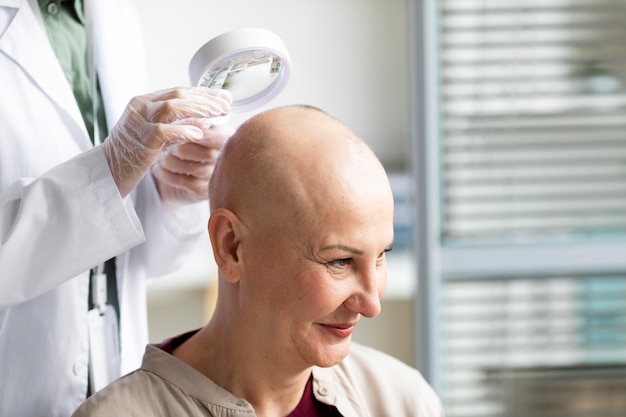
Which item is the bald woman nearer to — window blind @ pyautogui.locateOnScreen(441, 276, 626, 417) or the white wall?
window blind @ pyautogui.locateOnScreen(441, 276, 626, 417)

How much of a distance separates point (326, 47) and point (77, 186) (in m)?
2.76

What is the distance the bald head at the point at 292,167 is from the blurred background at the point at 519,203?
122 cm

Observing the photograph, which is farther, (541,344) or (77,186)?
(541,344)

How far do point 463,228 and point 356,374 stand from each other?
3.77ft

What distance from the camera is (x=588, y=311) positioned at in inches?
94.3

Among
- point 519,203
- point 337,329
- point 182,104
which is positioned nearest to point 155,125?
point 182,104

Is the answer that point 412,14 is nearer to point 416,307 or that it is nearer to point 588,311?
point 416,307

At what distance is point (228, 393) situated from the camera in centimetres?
115

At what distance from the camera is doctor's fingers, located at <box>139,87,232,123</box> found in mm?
1128

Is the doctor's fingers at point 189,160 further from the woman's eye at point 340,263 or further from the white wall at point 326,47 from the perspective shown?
the white wall at point 326,47

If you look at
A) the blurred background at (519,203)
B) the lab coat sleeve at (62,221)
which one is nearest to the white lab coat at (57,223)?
the lab coat sleeve at (62,221)

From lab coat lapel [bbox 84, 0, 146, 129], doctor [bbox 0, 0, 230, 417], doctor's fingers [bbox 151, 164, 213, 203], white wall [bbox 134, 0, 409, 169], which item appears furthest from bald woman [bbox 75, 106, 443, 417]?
white wall [bbox 134, 0, 409, 169]

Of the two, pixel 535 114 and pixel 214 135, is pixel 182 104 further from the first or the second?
pixel 535 114

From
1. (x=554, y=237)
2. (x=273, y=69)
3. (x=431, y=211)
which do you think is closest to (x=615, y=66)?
(x=554, y=237)
